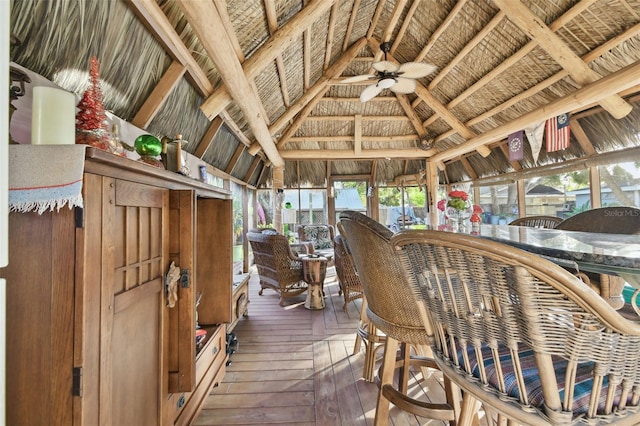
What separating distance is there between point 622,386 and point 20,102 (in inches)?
81.3

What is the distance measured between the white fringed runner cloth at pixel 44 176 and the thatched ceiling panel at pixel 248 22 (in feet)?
6.71

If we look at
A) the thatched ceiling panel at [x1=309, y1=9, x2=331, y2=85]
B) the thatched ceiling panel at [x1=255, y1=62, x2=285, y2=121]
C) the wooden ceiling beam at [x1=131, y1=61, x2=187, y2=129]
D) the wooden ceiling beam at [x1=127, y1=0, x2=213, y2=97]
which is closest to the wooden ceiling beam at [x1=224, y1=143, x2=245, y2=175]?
the thatched ceiling panel at [x1=255, y1=62, x2=285, y2=121]

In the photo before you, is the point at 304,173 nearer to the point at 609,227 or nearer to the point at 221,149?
the point at 221,149

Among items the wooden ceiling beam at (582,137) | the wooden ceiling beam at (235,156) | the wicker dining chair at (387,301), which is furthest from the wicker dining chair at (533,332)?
the wooden ceiling beam at (582,137)

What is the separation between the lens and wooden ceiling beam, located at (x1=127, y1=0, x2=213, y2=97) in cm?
161

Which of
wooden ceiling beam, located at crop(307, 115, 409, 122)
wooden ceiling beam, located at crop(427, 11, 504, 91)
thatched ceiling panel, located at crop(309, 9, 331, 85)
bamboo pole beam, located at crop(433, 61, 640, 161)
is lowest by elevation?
bamboo pole beam, located at crop(433, 61, 640, 161)

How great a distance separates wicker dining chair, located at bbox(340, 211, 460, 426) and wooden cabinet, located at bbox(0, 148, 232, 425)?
84cm

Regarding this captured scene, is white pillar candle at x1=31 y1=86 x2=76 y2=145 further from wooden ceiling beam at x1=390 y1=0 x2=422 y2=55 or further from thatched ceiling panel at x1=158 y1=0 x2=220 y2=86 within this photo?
wooden ceiling beam at x1=390 y1=0 x2=422 y2=55

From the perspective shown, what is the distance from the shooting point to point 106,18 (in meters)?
1.46

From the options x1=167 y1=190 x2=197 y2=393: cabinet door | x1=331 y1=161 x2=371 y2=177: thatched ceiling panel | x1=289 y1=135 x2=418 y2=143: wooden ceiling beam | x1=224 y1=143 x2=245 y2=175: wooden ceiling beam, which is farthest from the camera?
x1=331 y1=161 x2=371 y2=177: thatched ceiling panel

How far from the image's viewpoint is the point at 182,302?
4.60 feet

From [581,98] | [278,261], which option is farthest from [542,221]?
[278,261]

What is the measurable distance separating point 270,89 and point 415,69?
1.86 metres

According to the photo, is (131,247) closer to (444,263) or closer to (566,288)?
(444,263)
